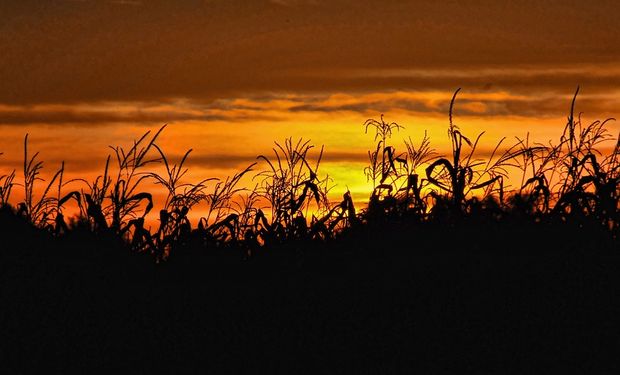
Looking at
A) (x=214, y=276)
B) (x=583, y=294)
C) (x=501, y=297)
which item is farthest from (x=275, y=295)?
(x=583, y=294)

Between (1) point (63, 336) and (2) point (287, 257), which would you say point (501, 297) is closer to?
(2) point (287, 257)

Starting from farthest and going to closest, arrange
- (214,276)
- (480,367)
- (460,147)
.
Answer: (460,147), (214,276), (480,367)

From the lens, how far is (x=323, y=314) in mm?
5418

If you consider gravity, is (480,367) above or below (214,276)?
below

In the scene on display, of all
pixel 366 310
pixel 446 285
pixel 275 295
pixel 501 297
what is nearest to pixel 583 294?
pixel 501 297

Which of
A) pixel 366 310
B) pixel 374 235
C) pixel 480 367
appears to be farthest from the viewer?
pixel 374 235

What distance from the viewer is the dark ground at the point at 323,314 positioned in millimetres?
5078

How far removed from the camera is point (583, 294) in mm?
5535

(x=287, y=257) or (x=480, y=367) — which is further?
(x=287, y=257)

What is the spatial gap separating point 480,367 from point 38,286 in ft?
9.17

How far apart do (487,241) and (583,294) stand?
840 millimetres

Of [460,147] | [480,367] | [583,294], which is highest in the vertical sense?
[460,147]

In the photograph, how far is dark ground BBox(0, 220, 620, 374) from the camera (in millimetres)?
5078

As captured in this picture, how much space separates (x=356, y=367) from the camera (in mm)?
5062
